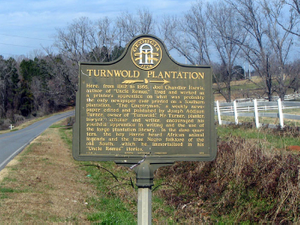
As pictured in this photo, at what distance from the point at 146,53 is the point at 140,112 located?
0.80 m

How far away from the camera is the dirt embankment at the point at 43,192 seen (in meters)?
6.27

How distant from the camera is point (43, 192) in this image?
796 centimetres

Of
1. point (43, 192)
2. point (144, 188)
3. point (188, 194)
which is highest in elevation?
point (144, 188)

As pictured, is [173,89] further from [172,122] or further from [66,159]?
[66,159]

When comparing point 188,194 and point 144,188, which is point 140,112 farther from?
point 188,194

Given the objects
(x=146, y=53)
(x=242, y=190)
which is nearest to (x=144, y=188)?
(x=146, y=53)

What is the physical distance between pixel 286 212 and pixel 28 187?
585 cm

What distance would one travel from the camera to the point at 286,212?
5820mm

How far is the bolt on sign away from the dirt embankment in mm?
2390

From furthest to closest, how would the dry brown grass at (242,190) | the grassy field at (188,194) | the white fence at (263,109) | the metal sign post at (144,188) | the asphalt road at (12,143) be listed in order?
the asphalt road at (12,143) < the white fence at (263,109) < the grassy field at (188,194) < the dry brown grass at (242,190) < the metal sign post at (144,188)

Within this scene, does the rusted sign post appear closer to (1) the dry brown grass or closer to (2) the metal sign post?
(2) the metal sign post

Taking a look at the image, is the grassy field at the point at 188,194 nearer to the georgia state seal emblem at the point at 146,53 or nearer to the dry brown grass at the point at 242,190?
the dry brown grass at the point at 242,190

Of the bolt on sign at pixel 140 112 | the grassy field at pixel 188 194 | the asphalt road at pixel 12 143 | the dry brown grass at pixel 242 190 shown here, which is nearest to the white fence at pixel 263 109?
the grassy field at pixel 188 194

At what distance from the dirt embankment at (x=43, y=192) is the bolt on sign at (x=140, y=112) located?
7.84 ft
